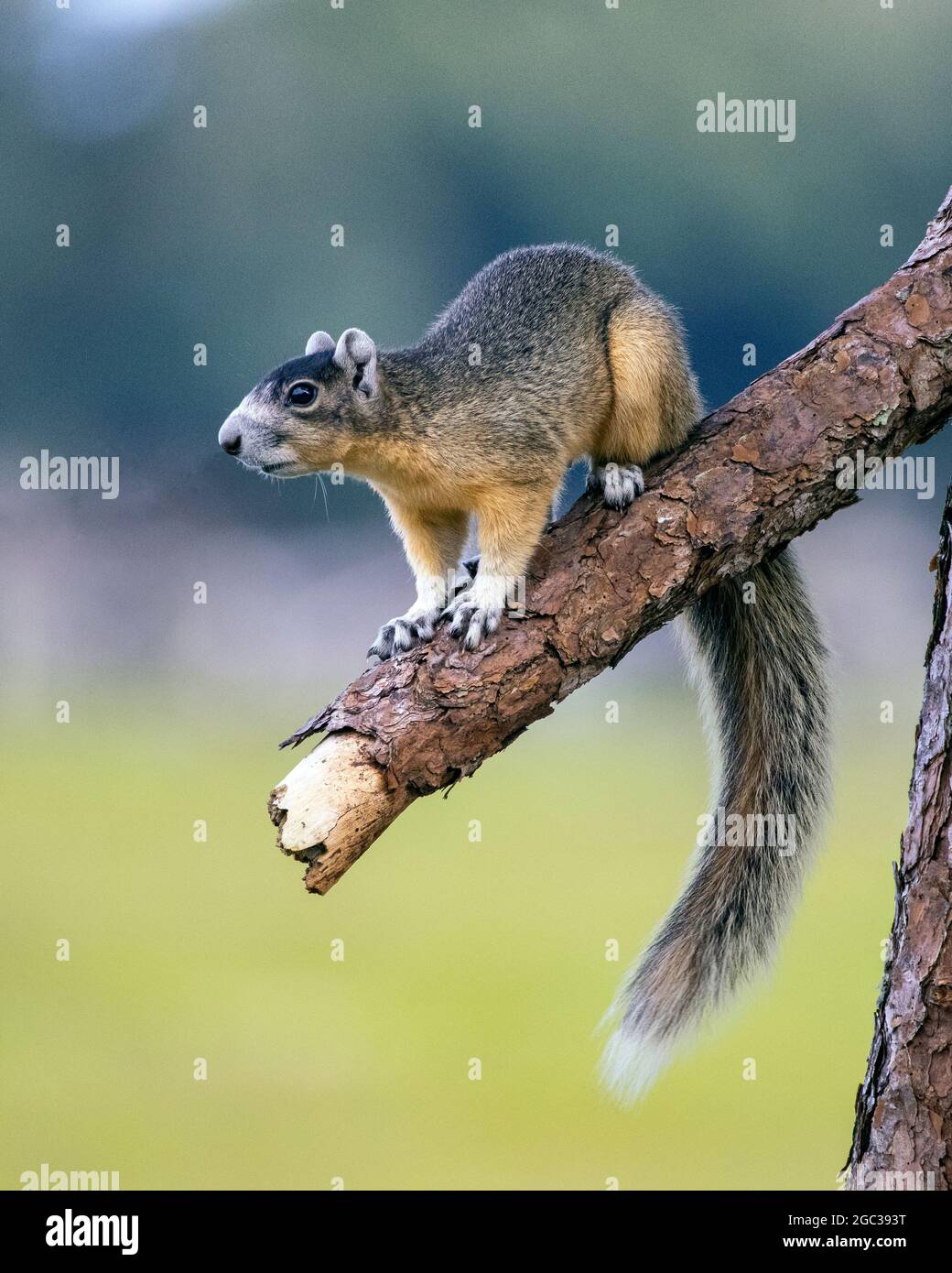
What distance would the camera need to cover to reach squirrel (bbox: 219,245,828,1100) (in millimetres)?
2223

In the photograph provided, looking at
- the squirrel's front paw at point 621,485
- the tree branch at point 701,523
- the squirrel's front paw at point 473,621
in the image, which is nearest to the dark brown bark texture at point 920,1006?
the tree branch at point 701,523

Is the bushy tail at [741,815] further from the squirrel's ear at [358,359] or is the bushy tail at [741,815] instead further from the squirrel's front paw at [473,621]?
the squirrel's ear at [358,359]

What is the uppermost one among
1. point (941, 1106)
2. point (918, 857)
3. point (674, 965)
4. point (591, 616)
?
point (591, 616)

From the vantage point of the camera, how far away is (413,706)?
6.42ft

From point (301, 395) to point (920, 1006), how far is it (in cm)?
153

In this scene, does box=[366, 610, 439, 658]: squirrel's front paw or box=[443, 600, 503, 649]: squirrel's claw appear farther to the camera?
box=[366, 610, 439, 658]: squirrel's front paw

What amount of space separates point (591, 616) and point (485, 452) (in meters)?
0.47

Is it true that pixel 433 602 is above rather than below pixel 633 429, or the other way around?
below

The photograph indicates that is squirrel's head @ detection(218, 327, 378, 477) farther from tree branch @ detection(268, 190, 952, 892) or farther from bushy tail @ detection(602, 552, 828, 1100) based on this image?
bushy tail @ detection(602, 552, 828, 1100)

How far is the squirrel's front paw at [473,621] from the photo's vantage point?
6.73 ft

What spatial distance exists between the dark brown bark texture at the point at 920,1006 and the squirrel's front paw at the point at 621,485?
58 cm

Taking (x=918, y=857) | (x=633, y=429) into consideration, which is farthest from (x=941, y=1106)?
(x=633, y=429)

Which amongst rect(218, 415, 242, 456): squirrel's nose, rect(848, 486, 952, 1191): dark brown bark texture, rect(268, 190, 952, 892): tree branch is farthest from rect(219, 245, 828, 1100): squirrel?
rect(848, 486, 952, 1191): dark brown bark texture
